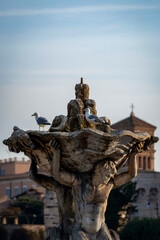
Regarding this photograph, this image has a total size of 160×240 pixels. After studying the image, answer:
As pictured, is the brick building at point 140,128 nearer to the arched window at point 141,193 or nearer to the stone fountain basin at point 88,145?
the arched window at point 141,193

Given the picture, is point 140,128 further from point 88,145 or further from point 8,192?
point 88,145

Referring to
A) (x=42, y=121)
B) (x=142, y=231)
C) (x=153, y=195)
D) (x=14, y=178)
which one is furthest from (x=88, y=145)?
(x=14, y=178)

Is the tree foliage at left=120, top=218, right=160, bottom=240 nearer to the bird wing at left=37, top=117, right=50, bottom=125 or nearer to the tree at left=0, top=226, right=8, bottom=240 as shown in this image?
the tree at left=0, top=226, right=8, bottom=240

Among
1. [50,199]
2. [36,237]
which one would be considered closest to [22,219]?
[36,237]

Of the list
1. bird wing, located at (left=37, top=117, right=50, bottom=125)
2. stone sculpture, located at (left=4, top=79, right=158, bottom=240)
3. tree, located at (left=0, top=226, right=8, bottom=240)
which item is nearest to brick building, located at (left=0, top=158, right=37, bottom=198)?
tree, located at (left=0, top=226, right=8, bottom=240)

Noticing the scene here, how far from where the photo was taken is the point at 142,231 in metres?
55.5

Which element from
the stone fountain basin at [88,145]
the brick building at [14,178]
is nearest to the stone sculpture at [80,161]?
the stone fountain basin at [88,145]

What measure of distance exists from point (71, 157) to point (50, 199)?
48.0 meters

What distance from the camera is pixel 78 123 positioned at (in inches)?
548

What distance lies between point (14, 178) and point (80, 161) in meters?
87.5

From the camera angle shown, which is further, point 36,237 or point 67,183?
point 36,237

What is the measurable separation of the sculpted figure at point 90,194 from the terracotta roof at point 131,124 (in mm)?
80097

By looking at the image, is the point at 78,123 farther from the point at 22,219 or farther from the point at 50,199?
the point at 22,219

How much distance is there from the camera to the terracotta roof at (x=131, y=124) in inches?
3711
